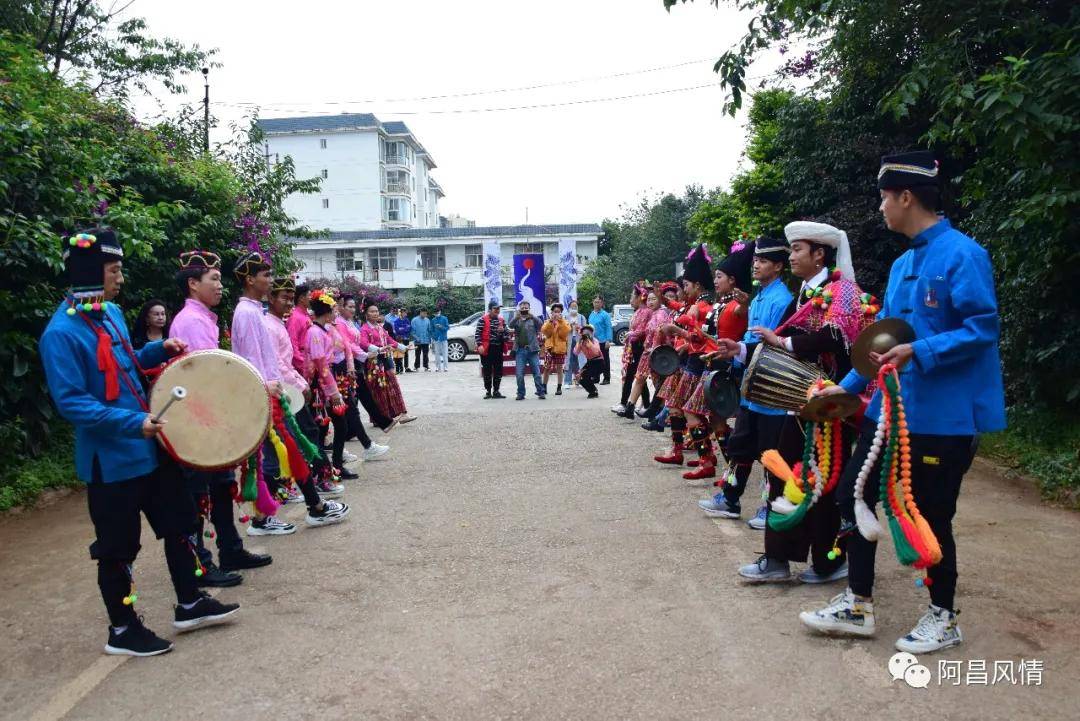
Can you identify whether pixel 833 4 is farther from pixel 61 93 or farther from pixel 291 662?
pixel 61 93

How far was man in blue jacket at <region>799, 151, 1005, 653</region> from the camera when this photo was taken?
336 centimetres

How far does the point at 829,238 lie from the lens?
172 inches

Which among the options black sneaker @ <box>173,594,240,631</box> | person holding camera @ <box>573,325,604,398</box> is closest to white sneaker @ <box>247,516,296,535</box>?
black sneaker @ <box>173,594,240,631</box>

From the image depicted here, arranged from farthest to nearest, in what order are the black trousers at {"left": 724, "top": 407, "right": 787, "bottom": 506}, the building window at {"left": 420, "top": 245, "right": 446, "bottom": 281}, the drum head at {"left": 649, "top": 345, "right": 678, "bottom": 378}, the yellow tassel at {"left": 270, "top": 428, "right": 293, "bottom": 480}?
the building window at {"left": 420, "top": 245, "right": 446, "bottom": 281}, the drum head at {"left": 649, "top": 345, "right": 678, "bottom": 378}, the yellow tassel at {"left": 270, "top": 428, "right": 293, "bottom": 480}, the black trousers at {"left": 724, "top": 407, "right": 787, "bottom": 506}

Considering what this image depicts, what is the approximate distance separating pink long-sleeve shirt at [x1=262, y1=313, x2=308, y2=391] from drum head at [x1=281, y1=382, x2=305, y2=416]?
0.07 m

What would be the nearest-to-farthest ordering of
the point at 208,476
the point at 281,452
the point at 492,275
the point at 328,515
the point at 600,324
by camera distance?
1. the point at 208,476
2. the point at 281,452
3. the point at 328,515
4. the point at 600,324
5. the point at 492,275

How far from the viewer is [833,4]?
246 inches

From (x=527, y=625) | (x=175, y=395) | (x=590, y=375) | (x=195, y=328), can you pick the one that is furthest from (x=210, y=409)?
(x=590, y=375)

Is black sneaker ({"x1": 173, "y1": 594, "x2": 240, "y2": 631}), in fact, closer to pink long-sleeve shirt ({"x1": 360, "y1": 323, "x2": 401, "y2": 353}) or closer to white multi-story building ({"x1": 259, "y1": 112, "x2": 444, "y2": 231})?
pink long-sleeve shirt ({"x1": 360, "y1": 323, "x2": 401, "y2": 353})

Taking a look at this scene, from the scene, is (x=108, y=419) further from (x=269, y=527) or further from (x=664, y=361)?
(x=664, y=361)

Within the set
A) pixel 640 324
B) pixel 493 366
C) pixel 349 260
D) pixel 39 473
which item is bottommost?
pixel 39 473

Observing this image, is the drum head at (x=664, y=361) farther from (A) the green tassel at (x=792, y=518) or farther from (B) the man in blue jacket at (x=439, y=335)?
(B) the man in blue jacket at (x=439, y=335)

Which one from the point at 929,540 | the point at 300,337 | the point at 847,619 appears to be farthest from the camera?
the point at 300,337

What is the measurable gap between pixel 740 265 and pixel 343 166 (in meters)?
56.4
